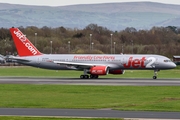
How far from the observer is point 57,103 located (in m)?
39.5

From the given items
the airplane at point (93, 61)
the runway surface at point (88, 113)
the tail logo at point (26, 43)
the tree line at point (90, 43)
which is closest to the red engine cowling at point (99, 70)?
the airplane at point (93, 61)

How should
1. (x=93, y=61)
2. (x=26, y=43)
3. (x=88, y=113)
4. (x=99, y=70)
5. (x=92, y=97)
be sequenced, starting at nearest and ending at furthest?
(x=88, y=113), (x=92, y=97), (x=99, y=70), (x=93, y=61), (x=26, y=43)

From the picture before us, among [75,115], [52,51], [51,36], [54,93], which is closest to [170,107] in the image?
[75,115]

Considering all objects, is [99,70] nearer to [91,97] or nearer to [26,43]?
[26,43]

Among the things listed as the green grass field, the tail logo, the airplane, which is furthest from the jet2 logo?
the green grass field

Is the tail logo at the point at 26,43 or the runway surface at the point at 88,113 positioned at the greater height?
the tail logo at the point at 26,43

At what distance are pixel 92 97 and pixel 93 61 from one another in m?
29.9

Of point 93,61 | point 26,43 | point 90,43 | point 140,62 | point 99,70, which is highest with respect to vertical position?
point 90,43

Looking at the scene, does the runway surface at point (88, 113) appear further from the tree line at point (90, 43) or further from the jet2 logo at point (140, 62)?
the tree line at point (90, 43)

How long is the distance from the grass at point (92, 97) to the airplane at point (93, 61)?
1803 centimetres

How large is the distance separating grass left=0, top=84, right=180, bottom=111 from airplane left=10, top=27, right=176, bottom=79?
18.0 m

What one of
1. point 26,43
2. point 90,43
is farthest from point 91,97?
point 90,43

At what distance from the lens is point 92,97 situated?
43969 millimetres

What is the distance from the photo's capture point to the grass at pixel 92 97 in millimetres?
37981
